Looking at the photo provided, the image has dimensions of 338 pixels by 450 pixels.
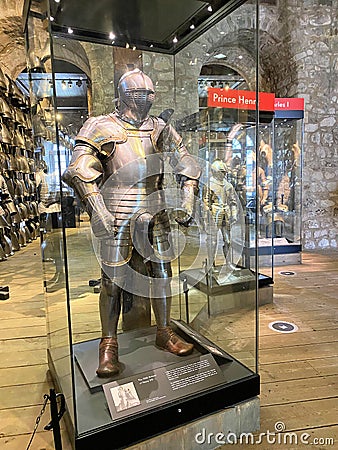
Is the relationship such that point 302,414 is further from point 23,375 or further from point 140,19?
point 140,19

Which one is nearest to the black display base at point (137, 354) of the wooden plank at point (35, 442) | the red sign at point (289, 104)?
the wooden plank at point (35, 442)

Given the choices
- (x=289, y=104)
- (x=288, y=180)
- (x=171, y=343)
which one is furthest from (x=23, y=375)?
(x=288, y=180)

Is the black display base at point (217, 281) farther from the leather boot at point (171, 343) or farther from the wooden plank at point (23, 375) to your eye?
the wooden plank at point (23, 375)

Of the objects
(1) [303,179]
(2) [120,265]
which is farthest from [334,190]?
(2) [120,265]

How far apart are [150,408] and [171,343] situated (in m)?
0.34

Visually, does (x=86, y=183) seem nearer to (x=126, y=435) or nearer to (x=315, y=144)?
(x=126, y=435)

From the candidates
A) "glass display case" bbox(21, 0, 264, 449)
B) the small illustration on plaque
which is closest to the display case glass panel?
"glass display case" bbox(21, 0, 264, 449)

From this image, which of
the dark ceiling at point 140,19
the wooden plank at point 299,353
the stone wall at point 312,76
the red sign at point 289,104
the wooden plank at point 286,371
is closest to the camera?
the dark ceiling at point 140,19

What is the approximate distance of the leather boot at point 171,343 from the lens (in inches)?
60.9

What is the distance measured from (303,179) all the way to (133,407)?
15.0 feet

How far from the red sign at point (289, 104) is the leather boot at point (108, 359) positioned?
364cm

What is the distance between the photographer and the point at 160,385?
4.38 ft

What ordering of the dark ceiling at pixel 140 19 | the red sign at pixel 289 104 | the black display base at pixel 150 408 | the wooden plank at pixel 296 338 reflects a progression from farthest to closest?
the red sign at pixel 289 104 → the wooden plank at pixel 296 338 → the dark ceiling at pixel 140 19 → the black display base at pixel 150 408

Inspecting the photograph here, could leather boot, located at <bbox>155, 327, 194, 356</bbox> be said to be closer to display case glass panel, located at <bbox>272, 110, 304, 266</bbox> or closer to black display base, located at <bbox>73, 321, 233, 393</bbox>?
black display base, located at <bbox>73, 321, 233, 393</bbox>
